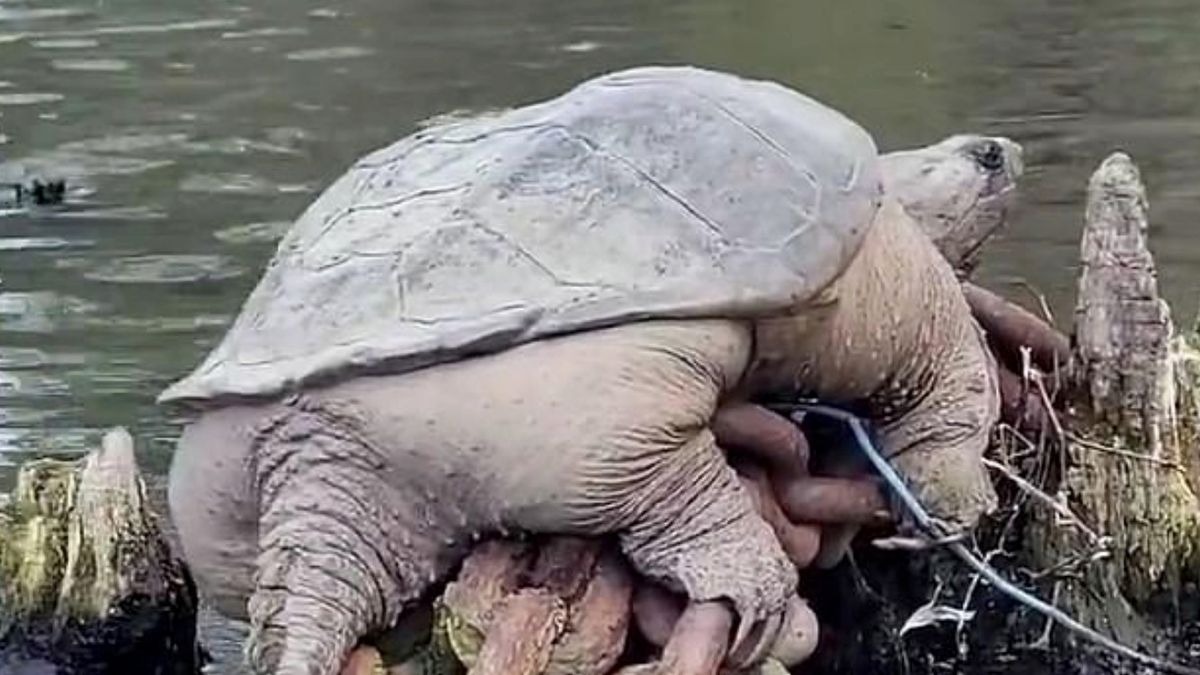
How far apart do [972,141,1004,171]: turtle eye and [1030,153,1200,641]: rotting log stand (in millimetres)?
220

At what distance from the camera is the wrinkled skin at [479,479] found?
4355 millimetres

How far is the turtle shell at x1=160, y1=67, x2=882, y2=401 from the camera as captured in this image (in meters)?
4.43

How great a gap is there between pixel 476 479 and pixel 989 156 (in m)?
1.70

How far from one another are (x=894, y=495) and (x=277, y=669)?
140cm

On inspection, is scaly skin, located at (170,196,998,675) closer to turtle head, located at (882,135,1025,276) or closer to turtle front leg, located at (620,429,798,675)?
turtle front leg, located at (620,429,798,675)

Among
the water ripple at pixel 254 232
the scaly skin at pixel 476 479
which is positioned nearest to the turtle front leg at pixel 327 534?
the scaly skin at pixel 476 479

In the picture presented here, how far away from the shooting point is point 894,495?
5.12 meters

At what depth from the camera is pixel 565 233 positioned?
4.57 m

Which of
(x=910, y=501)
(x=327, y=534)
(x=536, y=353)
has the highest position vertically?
(x=536, y=353)

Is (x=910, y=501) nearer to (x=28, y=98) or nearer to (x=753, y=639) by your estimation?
(x=753, y=639)

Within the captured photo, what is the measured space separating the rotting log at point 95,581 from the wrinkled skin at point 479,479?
102cm

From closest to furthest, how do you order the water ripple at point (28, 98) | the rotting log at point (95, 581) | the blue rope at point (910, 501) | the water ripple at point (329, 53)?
the blue rope at point (910, 501) < the rotting log at point (95, 581) < the water ripple at point (28, 98) < the water ripple at point (329, 53)

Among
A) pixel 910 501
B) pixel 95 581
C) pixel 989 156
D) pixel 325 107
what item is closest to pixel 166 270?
pixel 325 107

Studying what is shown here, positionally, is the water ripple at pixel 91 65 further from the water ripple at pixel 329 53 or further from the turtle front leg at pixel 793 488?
the turtle front leg at pixel 793 488
